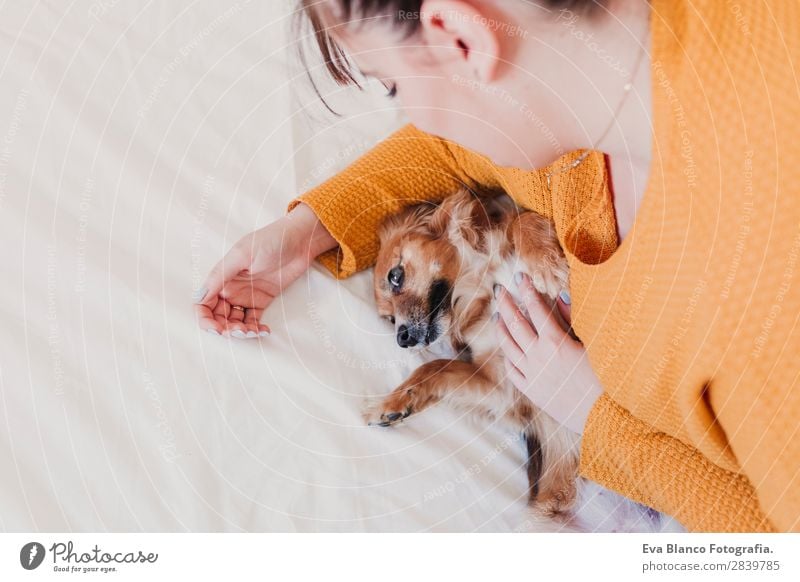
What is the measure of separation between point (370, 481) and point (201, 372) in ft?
0.62

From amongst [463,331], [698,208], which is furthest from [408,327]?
[698,208]

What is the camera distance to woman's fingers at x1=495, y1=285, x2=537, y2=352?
0.79 meters

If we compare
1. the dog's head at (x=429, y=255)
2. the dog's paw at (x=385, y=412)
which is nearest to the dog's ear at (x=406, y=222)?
the dog's head at (x=429, y=255)

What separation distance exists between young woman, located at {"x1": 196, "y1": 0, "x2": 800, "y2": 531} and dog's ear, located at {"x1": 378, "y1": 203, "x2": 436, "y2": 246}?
18 cm

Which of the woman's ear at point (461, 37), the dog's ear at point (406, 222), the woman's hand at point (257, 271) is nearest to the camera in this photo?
the woman's ear at point (461, 37)

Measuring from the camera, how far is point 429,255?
0.85 metres

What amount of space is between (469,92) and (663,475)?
392 millimetres

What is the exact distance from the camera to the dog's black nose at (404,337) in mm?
782

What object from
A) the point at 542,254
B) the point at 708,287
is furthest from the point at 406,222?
the point at 708,287

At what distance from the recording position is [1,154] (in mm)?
709

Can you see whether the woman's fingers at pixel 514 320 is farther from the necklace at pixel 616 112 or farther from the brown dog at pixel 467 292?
the necklace at pixel 616 112

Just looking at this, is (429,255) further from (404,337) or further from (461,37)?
(461,37)

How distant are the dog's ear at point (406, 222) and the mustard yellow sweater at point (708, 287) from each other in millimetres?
201

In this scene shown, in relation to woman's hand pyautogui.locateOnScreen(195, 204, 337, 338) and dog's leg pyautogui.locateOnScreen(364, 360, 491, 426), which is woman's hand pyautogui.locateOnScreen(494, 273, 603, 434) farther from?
woman's hand pyautogui.locateOnScreen(195, 204, 337, 338)
